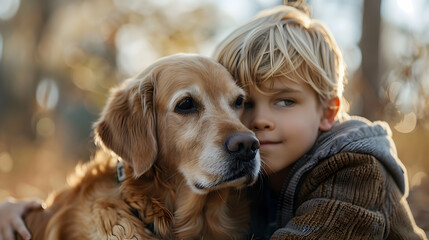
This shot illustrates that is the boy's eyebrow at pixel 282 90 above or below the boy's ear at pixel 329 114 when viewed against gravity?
above

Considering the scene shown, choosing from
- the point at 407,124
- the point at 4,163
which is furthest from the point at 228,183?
the point at 4,163

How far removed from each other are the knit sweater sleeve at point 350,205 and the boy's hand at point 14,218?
1.71 m

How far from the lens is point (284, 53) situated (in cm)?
296

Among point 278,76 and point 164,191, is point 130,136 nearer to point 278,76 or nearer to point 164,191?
point 164,191

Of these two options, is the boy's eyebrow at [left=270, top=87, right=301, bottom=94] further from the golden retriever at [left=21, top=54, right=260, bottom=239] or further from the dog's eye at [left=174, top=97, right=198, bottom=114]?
the dog's eye at [left=174, top=97, right=198, bottom=114]

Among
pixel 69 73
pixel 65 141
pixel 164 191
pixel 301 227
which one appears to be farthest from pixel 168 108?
pixel 69 73

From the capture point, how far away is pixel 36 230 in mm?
3006

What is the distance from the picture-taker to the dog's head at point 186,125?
263 cm

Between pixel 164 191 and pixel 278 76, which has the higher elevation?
pixel 278 76

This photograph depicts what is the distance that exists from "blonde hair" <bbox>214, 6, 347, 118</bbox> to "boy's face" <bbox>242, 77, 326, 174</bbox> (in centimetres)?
6

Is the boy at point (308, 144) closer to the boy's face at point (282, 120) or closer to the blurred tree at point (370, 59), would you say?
the boy's face at point (282, 120)

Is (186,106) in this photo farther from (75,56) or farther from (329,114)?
(75,56)

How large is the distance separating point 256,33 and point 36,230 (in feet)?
6.59

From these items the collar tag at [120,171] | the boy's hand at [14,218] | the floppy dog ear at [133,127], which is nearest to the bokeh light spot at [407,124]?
the floppy dog ear at [133,127]
